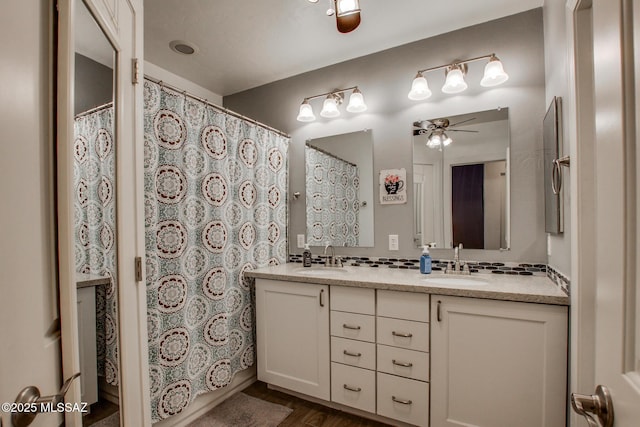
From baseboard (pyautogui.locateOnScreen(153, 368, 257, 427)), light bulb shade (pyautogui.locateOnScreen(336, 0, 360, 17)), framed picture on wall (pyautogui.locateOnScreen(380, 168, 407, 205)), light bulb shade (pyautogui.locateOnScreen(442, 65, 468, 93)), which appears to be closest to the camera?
light bulb shade (pyautogui.locateOnScreen(336, 0, 360, 17))

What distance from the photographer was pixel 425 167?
7.42 feet

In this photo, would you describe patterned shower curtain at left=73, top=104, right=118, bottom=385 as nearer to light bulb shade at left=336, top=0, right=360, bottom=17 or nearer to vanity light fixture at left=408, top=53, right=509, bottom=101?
light bulb shade at left=336, top=0, right=360, bottom=17

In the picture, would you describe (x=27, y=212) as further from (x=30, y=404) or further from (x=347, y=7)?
(x=347, y=7)

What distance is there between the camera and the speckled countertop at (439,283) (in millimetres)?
1420

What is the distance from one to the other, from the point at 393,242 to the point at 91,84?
2019 mm

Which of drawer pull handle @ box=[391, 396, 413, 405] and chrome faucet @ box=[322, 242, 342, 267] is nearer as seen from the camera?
drawer pull handle @ box=[391, 396, 413, 405]

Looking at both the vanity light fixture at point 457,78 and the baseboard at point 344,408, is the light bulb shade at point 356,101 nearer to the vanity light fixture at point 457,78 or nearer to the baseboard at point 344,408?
the vanity light fixture at point 457,78

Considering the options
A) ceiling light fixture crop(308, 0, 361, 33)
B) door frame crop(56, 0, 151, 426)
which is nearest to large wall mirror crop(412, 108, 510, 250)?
ceiling light fixture crop(308, 0, 361, 33)

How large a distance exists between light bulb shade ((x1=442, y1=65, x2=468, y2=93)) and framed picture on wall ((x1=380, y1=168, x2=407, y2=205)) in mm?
636

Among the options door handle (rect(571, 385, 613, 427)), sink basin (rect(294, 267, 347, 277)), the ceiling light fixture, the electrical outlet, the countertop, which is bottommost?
sink basin (rect(294, 267, 347, 277))

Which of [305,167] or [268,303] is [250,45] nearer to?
[305,167]

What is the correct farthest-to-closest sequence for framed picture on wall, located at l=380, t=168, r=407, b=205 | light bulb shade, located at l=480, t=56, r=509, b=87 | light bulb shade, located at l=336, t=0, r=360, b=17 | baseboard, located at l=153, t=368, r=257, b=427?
framed picture on wall, located at l=380, t=168, r=407, b=205 → light bulb shade, located at l=480, t=56, r=509, b=87 → baseboard, located at l=153, t=368, r=257, b=427 → light bulb shade, located at l=336, t=0, r=360, b=17

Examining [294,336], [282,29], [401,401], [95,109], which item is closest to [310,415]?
[294,336]

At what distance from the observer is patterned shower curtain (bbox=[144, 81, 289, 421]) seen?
5.44ft
